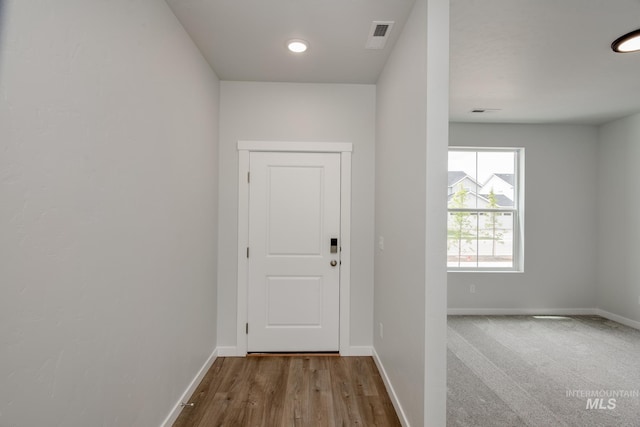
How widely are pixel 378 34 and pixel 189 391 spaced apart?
9.45ft

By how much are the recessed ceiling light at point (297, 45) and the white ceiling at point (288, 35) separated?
1.7 inches

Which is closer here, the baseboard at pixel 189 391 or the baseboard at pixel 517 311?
the baseboard at pixel 189 391

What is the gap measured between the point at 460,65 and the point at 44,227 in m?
3.12

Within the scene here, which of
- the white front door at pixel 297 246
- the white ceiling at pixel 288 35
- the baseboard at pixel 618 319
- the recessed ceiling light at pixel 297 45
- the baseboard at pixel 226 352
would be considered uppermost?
the white ceiling at pixel 288 35

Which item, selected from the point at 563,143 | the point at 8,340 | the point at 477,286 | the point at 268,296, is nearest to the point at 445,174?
the point at 8,340

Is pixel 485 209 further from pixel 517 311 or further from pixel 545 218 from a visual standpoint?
pixel 517 311

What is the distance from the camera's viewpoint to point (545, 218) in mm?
4660

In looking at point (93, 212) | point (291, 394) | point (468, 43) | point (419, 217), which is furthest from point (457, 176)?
point (93, 212)

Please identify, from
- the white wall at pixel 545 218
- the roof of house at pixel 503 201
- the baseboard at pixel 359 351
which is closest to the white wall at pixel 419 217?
the baseboard at pixel 359 351

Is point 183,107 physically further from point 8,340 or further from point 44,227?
point 8,340

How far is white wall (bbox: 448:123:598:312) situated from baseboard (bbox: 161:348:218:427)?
3.33m

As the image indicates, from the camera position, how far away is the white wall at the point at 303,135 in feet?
10.2

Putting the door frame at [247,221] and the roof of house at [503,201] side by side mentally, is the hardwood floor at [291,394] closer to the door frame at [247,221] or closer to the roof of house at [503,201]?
the door frame at [247,221]

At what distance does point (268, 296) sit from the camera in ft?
10.3
